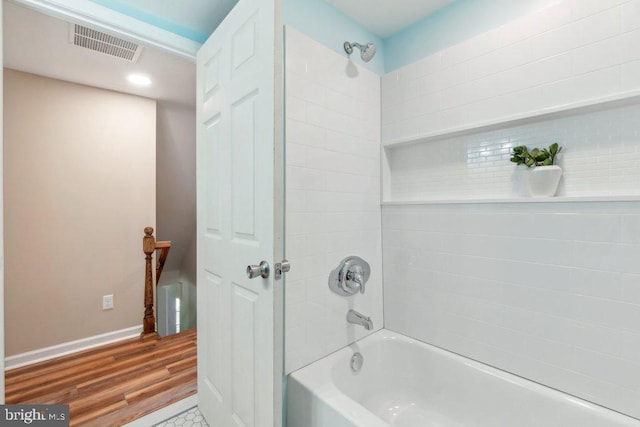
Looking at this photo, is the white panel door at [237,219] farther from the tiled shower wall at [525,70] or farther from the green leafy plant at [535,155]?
the green leafy plant at [535,155]

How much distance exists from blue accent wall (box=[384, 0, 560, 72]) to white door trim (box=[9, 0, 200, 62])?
129 cm

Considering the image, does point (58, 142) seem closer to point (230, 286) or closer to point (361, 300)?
point (230, 286)

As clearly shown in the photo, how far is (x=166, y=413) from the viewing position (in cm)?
168

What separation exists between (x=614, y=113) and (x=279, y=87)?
1.41 metres

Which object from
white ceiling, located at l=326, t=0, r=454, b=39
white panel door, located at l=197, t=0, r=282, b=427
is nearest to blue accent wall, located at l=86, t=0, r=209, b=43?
white panel door, located at l=197, t=0, r=282, b=427

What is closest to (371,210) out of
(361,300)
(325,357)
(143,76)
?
(361,300)

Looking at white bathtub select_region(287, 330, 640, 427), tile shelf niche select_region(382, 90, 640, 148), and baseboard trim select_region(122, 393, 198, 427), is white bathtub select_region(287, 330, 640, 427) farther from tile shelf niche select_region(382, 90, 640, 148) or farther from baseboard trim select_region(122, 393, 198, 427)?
tile shelf niche select_region(382, 90, 640, 148)

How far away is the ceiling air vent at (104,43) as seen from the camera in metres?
1.76

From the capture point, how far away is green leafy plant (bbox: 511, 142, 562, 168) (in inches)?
51.5

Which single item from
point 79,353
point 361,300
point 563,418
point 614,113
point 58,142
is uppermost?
point 58,142

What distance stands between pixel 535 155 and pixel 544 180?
13cm

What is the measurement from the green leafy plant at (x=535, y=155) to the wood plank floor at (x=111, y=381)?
7.86 feet

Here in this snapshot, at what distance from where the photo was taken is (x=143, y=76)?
2365 mm

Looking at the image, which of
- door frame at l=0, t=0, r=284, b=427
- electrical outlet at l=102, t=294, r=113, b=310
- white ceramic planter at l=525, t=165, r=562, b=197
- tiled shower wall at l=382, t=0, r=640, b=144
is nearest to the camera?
door frame at l=0, t=0, r=284, b=427
